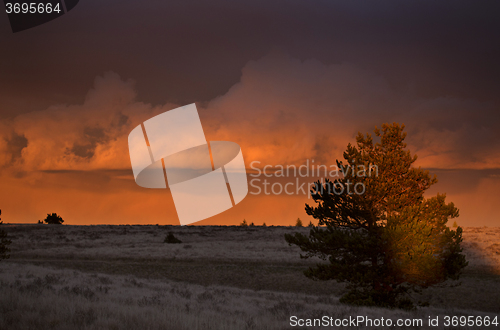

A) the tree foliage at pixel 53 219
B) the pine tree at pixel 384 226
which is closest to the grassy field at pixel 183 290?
the pine tree at pixel 384 226

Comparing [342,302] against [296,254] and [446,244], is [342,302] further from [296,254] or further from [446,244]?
[296,254]

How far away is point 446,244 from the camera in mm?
13992

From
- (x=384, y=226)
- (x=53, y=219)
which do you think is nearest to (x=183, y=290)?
(x=384, y=226)

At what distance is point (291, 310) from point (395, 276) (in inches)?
175

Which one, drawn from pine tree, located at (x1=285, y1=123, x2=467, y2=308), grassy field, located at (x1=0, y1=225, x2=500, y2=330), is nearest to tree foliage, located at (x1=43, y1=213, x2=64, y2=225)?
grassy field, located at (x1=0, y1=225, x2=500, y2=330)

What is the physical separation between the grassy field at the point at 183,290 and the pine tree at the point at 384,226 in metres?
1.37

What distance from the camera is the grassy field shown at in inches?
360

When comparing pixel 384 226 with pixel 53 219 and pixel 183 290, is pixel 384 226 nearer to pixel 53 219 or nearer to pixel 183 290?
pixel 183 290

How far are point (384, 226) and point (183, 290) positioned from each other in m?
10.7

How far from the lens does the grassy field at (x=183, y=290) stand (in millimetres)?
9148

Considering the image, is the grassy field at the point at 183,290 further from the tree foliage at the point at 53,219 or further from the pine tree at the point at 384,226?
the tree foliage at the point at 53,219

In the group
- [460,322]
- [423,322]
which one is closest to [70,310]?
[423,322]

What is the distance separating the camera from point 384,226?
14.3 metres

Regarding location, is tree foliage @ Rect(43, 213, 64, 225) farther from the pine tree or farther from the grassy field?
the pine tree
